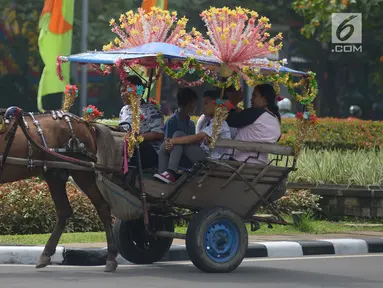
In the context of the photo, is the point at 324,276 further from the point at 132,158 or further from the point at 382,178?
the point at 382,178

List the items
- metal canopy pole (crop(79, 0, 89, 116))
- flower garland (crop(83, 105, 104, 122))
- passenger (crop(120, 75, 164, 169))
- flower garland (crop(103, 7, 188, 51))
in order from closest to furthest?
flower garland (crop(83, 105, 104, 122)) < passenger (crop(120, 75, 164, 169)) < flower garland (crop(103, 7, 188, 51)) < metal canopy pole (crop(79, 0, 89, 116))

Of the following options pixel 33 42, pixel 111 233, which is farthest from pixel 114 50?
pixel 33 42

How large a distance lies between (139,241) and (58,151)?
1.55m

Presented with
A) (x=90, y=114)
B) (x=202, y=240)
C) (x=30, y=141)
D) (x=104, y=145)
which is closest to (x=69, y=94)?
(x=90, y=114)

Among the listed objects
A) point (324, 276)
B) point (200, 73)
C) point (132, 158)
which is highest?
point (200, 73)

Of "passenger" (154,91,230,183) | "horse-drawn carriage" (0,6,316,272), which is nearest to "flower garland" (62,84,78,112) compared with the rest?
"horse-drawn carriage" (0,6,316,272)

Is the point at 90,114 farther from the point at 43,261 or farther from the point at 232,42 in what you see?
the point at 232,42

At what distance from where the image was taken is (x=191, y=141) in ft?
37.2

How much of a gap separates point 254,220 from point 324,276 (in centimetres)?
108

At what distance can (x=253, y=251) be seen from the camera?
13.2 metres

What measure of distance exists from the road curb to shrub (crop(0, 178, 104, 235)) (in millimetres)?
1774

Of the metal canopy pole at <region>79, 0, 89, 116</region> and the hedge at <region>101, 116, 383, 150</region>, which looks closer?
the hedge at <region>101, 116, 383, 150</region>

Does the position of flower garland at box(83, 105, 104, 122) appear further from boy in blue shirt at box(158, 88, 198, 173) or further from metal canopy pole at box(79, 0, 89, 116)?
metal canopy pole at box(79, 0, 89, 116)

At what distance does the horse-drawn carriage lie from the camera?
11.1 m
